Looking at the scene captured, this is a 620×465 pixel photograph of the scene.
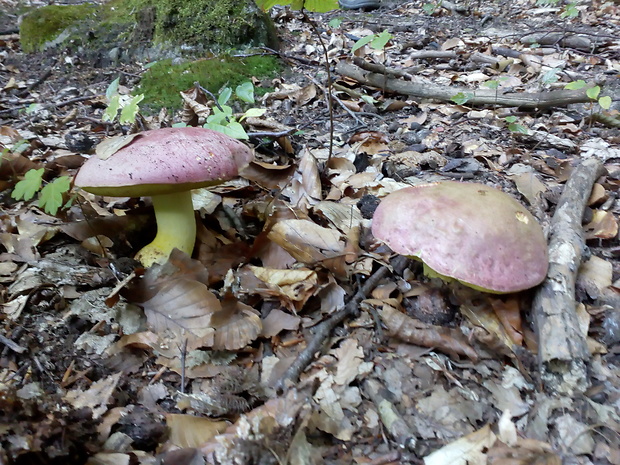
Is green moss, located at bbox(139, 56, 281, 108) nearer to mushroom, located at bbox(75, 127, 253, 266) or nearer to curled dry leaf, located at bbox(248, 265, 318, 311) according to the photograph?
mushroom, located at bbox(75, 127, 253, 266)

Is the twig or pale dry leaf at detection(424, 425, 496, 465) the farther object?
the twig

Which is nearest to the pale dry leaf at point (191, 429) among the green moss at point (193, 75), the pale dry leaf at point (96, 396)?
the pale dry leaf at point (96, 396)

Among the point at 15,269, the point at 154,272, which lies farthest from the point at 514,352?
the point at 15,269

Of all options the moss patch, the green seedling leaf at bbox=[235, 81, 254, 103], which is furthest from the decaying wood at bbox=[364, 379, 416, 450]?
the moss patch

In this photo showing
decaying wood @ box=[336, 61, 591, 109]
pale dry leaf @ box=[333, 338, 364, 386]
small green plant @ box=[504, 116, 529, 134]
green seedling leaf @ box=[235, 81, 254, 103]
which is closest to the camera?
pale dry leaf @ box=[333, 338, 364, 386]

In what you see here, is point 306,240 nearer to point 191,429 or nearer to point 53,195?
point 191,429

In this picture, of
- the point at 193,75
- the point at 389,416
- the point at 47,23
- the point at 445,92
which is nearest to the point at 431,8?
the point at 445,92

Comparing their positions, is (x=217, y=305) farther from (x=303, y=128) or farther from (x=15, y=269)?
(x=303, y=128)
